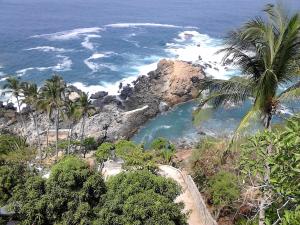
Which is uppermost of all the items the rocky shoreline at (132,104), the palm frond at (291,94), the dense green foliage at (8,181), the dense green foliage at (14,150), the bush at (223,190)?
the palm frond at (291,94)

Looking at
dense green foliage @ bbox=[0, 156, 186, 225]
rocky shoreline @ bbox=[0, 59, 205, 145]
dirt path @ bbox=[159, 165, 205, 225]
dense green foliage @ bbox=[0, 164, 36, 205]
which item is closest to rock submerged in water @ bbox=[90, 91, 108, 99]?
rocky shoreline @ bbox=[0, 59, 205, 145]

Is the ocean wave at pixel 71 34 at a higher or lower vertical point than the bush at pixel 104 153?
lower

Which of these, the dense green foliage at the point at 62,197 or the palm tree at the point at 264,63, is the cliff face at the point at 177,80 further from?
the palm tree at the point at 264,63

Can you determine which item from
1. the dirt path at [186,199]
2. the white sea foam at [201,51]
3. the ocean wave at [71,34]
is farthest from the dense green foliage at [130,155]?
the ocean wave at [71,34]

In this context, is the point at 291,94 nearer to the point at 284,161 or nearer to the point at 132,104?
the point at 284,161

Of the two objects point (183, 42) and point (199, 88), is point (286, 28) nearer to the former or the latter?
point (199, 88)

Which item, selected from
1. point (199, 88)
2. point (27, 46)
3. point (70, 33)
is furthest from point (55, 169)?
point (70, 33)

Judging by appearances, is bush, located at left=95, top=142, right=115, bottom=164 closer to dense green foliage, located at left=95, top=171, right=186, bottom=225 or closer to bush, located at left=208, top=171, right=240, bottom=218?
bush, located at left=208, top=171, right=240, bottom=218

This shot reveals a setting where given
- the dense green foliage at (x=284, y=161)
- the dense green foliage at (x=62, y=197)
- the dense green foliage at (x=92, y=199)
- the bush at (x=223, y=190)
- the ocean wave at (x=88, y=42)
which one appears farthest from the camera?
the ocean wave at (x=88, y=42)
